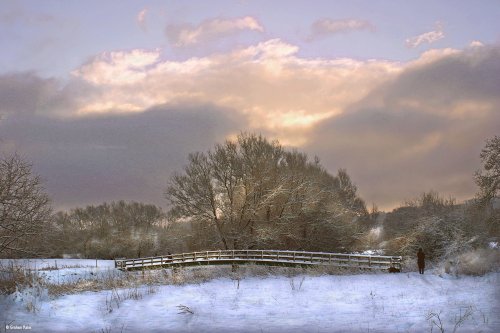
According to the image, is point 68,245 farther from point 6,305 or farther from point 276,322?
point 276,322

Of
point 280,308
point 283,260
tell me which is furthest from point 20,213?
point 283,260

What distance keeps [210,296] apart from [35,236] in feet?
25.3

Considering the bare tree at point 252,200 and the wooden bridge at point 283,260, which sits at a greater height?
the bare tree at point 252,200

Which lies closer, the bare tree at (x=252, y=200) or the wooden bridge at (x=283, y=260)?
the wooden bridge at (x=283, y=260)

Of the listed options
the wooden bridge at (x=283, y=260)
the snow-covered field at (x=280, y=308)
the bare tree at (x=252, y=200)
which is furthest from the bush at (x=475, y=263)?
the bare tree at (x=252, y=200)

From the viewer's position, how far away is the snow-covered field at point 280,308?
13.1 meters

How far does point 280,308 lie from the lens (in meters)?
15.8

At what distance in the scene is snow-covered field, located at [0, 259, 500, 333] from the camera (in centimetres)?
1314

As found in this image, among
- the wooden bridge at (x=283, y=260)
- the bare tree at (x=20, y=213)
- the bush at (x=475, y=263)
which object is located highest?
the bare tree at (x=20, y=213)

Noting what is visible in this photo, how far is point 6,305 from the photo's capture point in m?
15.3

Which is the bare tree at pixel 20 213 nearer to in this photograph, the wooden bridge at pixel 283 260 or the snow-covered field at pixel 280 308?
the snow-covered field at pixel 280 308

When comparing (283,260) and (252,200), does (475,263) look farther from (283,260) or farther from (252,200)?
(252,200)

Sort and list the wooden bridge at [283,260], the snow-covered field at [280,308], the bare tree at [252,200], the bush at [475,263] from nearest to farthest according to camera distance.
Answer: the snow-covered field at [280,308] → the bush at [475,263] → the wooden bridge at [283,260] → the bare tree at [252,200]

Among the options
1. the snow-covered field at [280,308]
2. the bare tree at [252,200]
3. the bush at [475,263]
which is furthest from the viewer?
the bare tree at [252,200]
